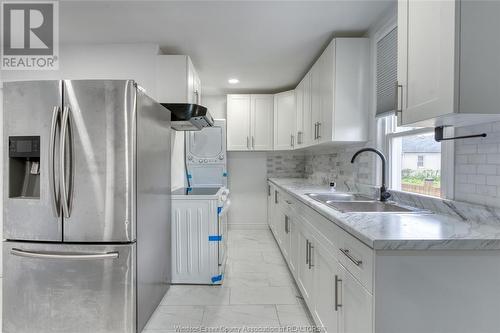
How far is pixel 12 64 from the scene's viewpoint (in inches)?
110

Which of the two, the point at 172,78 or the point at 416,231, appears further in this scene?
the point at 172,78

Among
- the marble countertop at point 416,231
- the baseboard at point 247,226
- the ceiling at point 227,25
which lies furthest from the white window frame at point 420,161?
the baseboard at point 247,226

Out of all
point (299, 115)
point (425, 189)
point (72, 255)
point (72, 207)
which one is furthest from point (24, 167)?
point (299, 115)

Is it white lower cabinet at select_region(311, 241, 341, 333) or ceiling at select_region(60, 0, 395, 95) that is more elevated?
ceiling at select_region(60, 0, 395, 95)

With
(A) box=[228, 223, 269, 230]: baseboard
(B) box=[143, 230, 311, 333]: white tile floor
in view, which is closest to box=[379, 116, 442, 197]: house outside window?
(B) box=[143, 230, 311, 333]: white tile floor

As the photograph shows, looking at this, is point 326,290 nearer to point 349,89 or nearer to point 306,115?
point 349,89

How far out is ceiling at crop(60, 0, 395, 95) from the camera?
6.92 ft

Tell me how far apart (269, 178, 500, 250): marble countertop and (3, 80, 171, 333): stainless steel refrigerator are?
1288mm

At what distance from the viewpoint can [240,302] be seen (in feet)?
7.47

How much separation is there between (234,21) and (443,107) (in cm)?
184

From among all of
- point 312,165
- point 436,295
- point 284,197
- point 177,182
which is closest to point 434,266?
point 436,295

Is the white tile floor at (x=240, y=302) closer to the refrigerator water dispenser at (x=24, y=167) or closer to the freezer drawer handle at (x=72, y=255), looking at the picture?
the freezer drawer handle at (x=72, y=255)

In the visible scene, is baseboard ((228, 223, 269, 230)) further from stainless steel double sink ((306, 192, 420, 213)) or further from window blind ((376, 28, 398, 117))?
window blind ((376, 28, 398, 117))

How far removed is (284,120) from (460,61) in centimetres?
331
